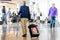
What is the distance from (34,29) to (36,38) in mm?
417

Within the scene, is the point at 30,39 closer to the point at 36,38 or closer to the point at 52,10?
the point at 36,38

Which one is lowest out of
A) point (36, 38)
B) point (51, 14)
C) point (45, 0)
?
point (36, 38)

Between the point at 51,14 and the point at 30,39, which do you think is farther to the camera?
the point at 51,14

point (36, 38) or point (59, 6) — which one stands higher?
point (59, 6)

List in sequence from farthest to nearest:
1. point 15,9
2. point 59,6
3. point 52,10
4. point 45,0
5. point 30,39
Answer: point 15,9 < point 45,0 < point 59,6 < point 52,10 < point 30,39

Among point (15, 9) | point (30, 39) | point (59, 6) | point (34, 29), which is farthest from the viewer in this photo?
point (15, 9)

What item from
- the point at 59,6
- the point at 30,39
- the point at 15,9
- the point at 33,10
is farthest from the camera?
the point at 15,9

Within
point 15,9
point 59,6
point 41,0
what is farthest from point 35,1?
point 59,6

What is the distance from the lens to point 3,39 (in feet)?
25.8

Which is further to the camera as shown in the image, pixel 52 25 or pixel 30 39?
pixel 52 25

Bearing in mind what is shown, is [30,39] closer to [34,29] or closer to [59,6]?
[34,29]

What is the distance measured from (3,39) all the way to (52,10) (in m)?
5.56

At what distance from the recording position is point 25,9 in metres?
8.58

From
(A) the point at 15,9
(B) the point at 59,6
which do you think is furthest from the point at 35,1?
(B) the point at 59,6
